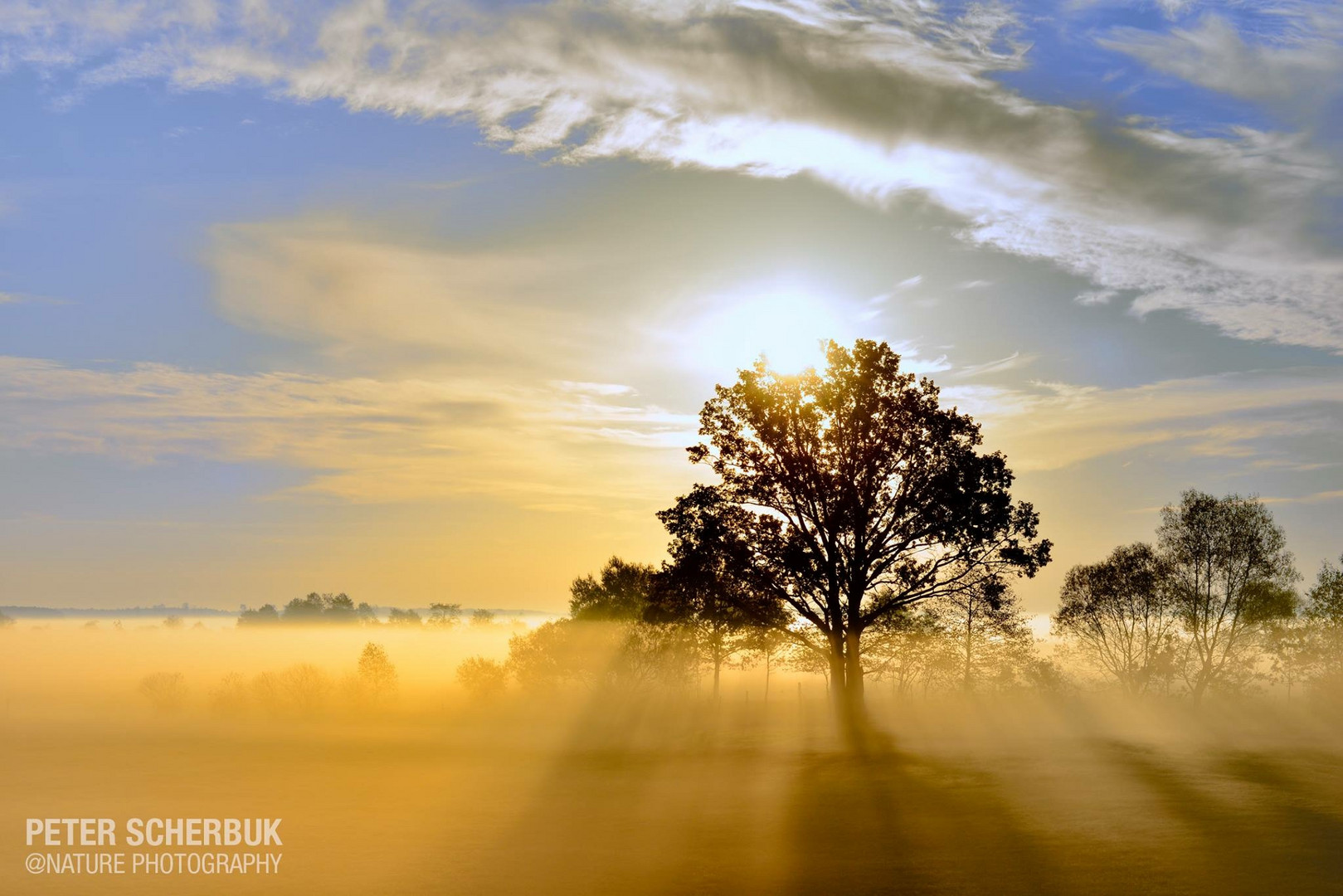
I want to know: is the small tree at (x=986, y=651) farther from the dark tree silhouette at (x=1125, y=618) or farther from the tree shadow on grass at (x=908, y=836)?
the tree shadow on grass at (x=908, y=836)

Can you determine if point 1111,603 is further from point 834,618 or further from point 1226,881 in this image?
point 1226,881

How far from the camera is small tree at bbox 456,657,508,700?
366 feet

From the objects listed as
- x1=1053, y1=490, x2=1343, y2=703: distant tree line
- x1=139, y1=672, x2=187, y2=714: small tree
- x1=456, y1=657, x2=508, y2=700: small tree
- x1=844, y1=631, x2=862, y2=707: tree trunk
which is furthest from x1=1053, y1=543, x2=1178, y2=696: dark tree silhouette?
x1=139, y1=672, x2=187, y2=714: small tree

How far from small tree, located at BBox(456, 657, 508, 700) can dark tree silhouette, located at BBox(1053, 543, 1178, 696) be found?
203 feet

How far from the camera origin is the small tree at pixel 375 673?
129250 millimetres

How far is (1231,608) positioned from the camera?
8381cm

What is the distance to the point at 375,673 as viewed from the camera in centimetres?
13150

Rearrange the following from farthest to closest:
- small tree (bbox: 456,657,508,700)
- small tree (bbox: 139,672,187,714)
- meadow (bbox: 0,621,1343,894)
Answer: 1. small tree (bbox: 139,672,187,714)
2. small tree (bbox: 456,657,508,700)
3. meadow (bbox: 0,621,1343,894)

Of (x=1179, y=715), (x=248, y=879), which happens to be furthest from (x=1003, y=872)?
(x=1179, y=715)

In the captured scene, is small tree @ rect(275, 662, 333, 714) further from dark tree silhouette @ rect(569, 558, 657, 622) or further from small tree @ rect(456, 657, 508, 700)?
dark tree silhouette @ rect(569, 558, 657, 622)

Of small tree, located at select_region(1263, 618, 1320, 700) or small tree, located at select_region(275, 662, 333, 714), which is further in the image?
small tree, located at select_region(275, 662, 333, 714)

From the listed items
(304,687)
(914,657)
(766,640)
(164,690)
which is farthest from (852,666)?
(164,690)

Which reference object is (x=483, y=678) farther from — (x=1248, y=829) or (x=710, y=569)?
(x=1248, y=829)

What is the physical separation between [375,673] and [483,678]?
26.1 m
